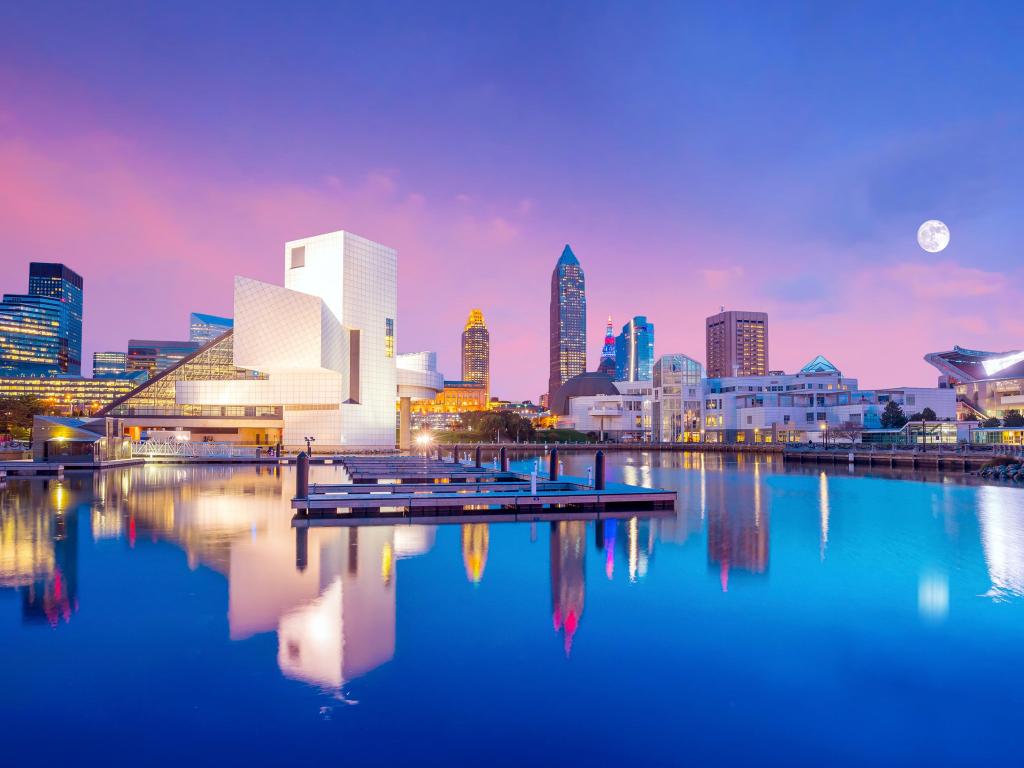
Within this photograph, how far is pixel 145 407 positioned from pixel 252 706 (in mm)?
88437

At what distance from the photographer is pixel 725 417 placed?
121625 mm

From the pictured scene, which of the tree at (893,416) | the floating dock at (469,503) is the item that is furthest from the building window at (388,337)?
the tree at (893,416)

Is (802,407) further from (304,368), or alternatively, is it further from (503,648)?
(503,648)

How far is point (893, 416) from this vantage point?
334ft

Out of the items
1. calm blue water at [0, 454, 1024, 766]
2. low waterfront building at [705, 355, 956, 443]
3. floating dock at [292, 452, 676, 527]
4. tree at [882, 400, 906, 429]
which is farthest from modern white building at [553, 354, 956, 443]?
calm blue water at [0, 454, 1024, 766]

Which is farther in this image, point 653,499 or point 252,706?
point 653,499

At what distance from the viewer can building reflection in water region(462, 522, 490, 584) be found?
15098 mm

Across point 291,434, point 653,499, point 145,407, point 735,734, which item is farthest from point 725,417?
point 735,734

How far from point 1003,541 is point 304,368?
63.7 metres

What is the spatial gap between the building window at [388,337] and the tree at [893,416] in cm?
7042

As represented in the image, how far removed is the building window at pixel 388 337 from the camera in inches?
3322

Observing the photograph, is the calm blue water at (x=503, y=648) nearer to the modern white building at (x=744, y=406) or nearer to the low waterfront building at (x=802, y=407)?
the modern white building at (x=744, y=406)

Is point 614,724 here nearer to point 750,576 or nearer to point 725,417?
point 750,576

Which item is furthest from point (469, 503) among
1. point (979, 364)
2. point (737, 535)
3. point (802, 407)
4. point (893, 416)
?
point (979, 364)
